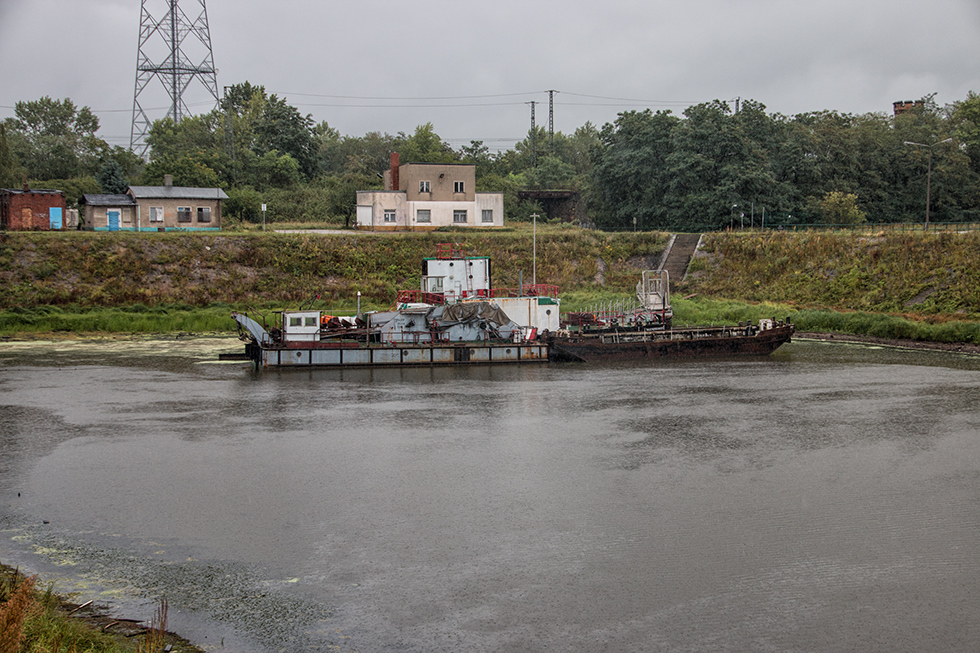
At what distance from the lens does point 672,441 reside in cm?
2189

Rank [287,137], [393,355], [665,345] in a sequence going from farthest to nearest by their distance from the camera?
[287,137], [665,345], [393,355]

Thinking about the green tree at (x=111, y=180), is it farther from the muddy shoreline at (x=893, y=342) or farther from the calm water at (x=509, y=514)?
the muddy shoreline at (x=893, y=342)

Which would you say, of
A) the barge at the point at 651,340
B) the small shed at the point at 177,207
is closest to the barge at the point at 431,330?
the barge at the point at 651,340

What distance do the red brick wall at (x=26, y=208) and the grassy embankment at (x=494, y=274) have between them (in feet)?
14.2

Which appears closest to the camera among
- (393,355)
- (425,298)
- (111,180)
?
(393,355)

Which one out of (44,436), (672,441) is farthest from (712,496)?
(44,436)

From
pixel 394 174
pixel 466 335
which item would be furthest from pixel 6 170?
pixel 466 335

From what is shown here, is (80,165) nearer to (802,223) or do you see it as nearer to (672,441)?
(802,223)

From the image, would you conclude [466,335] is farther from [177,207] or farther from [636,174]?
[636,174]

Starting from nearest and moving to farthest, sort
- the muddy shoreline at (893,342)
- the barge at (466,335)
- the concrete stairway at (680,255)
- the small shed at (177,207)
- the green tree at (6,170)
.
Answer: the barge at (466,335)
the muddy shoreline at (893,342)
the small shed at (177,207)
the concrete stairway at (680,255)
the green tree at (6,170)

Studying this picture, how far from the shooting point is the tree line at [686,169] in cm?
6788

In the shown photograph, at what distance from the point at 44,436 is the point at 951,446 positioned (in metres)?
23.3

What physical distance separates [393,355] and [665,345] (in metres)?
12.1

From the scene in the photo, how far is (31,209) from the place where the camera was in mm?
57812
